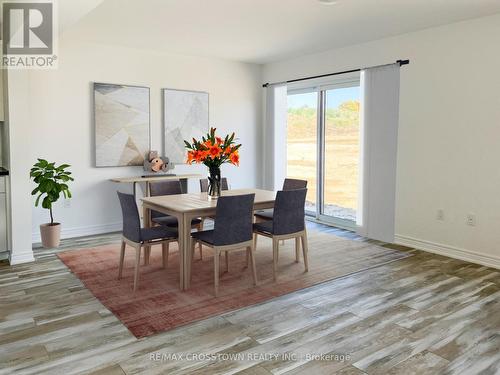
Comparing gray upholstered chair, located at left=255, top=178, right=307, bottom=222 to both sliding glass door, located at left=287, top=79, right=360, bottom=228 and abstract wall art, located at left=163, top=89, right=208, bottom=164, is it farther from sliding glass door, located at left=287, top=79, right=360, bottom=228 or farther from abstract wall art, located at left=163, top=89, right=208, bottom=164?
abstract wall art, located at left=163, top=89, right=208, bottom=164

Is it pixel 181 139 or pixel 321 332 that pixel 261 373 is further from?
pixel 181 139

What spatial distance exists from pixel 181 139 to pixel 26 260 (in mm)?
2754

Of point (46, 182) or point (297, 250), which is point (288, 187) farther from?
point (46, 182)

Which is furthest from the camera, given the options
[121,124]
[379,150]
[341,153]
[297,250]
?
[341,153]

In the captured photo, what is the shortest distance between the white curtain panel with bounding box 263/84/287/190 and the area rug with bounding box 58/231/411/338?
78.6 inches

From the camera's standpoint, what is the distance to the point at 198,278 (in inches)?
153

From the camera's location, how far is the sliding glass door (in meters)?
5.97

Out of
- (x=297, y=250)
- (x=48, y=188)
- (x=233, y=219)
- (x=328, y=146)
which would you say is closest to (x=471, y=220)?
(x=297, y=250)

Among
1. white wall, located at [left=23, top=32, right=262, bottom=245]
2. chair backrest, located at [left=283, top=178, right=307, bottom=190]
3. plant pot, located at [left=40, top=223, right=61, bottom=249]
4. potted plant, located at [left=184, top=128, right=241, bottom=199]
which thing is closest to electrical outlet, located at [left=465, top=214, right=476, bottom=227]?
chair backrest, located at [left=283, top=178, right=307, bottom=190]

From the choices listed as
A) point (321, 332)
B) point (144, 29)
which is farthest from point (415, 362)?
point (144, 29)

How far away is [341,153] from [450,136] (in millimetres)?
1729

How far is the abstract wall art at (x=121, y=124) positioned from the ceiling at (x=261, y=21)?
0.65m

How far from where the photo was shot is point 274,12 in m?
4.17

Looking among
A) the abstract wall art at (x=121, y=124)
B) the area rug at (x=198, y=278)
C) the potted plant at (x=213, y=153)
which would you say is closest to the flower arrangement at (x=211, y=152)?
the potted plant at (x=213, y=153)
